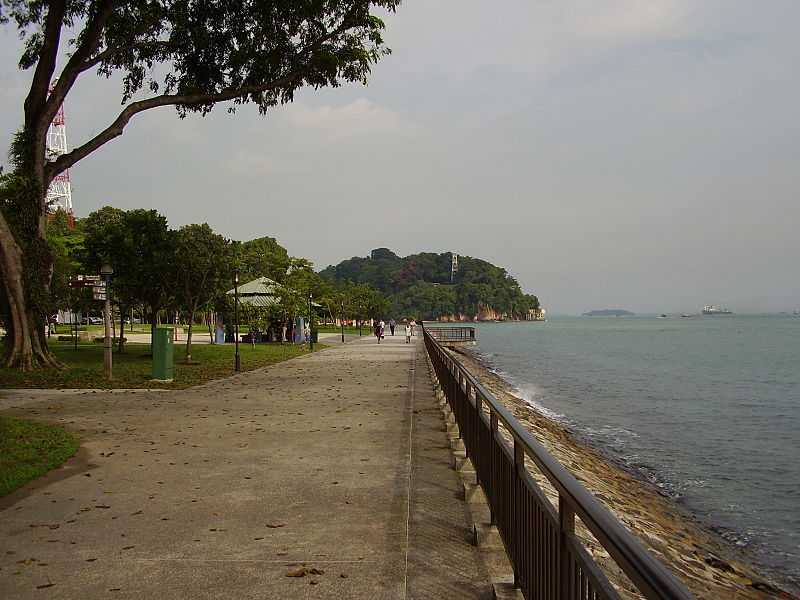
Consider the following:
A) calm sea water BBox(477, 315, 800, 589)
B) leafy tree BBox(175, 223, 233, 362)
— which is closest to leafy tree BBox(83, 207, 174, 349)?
leafy tree BBox(175, 223, 233, 362)

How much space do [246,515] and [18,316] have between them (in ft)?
58.0

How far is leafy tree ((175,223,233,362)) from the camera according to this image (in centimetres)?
2767

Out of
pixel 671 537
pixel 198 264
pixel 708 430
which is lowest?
pixel 708 430

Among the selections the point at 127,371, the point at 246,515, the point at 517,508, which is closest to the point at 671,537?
the point at 246,515

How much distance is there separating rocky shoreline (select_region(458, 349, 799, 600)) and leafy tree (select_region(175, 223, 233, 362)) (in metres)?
18.1

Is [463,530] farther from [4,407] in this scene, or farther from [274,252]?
[274,252]

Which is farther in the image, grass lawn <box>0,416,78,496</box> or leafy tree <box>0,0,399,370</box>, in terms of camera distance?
leafy tree <box>0,0,399,370</box>

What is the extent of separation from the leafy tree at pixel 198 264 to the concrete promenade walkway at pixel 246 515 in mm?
16022

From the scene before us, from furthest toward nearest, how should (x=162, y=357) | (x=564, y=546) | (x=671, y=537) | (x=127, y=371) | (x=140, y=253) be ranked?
(x=140, y=253)
(x=127, y=371)
(x=162, y=357)
(x=671, y=537)
(x=564, y=546)

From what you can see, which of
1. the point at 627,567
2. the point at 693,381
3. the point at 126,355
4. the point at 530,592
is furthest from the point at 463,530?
the point at 693,381

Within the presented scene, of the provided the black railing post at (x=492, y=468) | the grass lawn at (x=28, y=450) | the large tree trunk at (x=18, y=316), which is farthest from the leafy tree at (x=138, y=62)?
the black railing post at (x=492, y=468)

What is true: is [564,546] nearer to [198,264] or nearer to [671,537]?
[671,537]

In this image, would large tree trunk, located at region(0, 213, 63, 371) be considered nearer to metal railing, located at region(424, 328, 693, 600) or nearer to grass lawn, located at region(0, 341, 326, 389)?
grass lawn, located at region(0, 341, 326, 389)

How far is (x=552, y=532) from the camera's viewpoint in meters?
3.21
